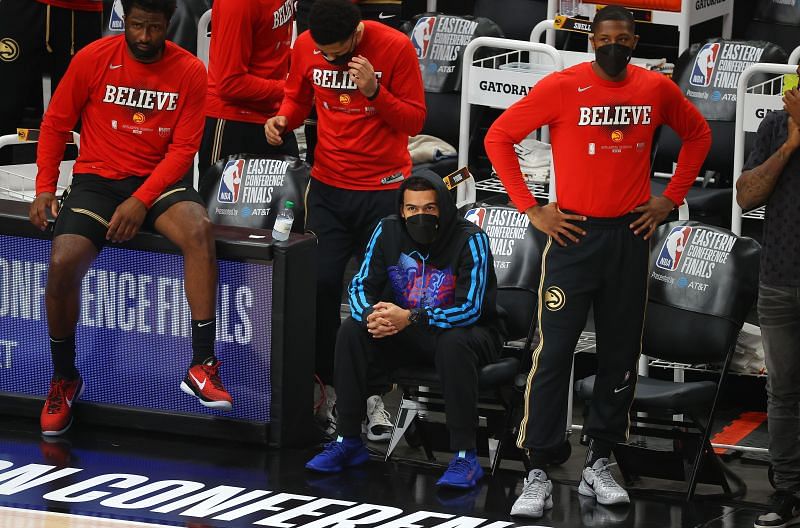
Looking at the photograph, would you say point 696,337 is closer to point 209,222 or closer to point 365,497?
point 365,497

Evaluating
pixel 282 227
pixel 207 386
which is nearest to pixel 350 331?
pixel 282 227

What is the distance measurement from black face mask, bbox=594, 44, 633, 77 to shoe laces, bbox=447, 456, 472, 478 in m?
1.53

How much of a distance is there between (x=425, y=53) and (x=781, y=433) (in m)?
3.37

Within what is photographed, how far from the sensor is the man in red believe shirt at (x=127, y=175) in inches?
252

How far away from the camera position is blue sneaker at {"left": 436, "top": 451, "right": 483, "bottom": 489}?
6.03 meters

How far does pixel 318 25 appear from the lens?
6.40 meters

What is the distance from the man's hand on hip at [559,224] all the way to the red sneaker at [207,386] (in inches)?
57.9

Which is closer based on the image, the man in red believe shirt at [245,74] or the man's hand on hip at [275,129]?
the man's hand on hip at [275,129]

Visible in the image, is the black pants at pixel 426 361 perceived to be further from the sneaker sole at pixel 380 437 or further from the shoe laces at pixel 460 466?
the sneaker sole at pixel 380 437

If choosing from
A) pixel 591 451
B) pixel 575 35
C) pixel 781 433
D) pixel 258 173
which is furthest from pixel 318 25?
pixel 575 35

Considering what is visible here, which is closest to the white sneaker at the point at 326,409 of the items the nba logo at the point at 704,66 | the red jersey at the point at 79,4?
the nba logo at the point at 704,66

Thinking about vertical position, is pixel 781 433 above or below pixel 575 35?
below

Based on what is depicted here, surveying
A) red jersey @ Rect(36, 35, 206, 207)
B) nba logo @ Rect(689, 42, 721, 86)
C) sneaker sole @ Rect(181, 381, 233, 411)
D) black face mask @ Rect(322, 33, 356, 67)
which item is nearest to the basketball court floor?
sneaker sole @ Rect(181, 381, 233, 411)

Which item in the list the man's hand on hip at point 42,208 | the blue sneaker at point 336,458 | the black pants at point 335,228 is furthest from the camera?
the black pants at point 335,228
